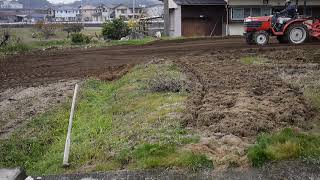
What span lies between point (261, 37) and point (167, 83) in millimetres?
11583

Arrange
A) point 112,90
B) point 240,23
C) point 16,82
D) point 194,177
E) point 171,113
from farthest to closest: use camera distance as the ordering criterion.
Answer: point 240,23
point 16,82
point 112,90
point 171,113
point 194,177

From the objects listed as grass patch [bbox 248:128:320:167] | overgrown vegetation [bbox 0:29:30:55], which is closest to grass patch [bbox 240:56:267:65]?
grass patch [bbox 248:128:320:167]

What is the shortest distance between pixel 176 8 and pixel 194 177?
35273 millimetres

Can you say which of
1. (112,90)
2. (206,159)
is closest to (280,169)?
(206,159)

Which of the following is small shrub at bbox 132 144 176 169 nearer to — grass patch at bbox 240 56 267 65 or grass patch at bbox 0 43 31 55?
grass patch at bbox 240 56 267 65

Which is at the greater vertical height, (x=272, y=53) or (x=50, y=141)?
(x=272, y=53)

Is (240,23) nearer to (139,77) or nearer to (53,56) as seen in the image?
(53,56)

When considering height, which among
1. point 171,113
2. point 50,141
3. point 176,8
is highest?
point 176,8

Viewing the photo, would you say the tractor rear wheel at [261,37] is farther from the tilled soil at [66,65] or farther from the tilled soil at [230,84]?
the tilled soil at [230,84]

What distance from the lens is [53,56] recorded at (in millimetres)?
25531

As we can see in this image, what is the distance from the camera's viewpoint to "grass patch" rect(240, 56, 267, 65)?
16.2 metres

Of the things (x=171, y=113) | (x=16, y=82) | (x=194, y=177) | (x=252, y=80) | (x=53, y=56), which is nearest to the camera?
Answer: (x=194, y=177)

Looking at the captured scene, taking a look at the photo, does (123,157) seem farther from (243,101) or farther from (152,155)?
(243,101)

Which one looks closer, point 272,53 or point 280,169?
point 280,169
